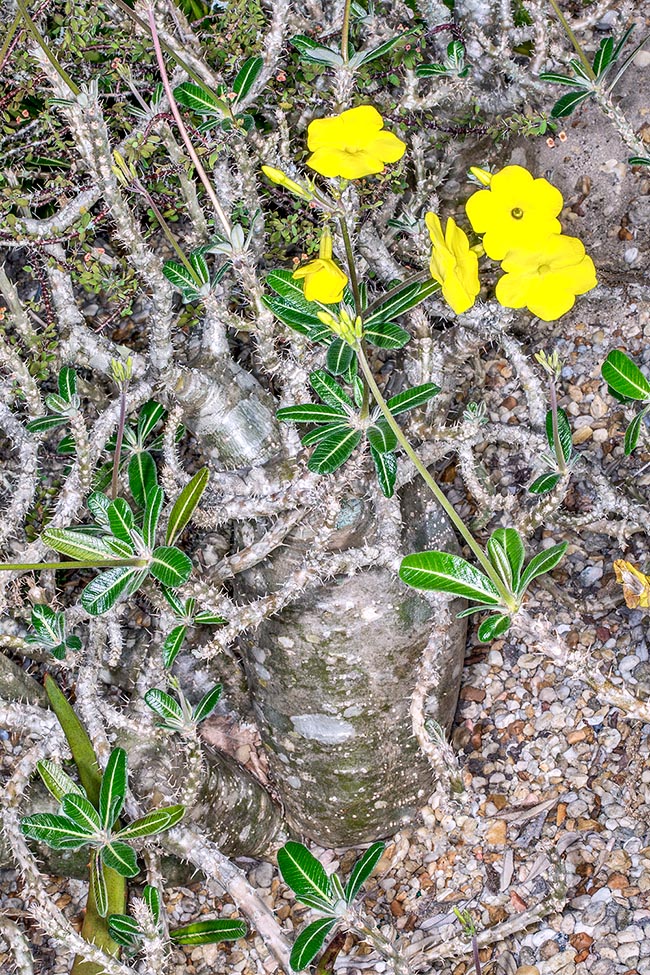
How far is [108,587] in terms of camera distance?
1.79m

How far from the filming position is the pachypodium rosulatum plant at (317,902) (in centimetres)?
186

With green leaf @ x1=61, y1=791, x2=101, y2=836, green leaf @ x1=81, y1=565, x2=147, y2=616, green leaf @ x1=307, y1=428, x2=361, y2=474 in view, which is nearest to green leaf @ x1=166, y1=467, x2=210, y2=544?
green leaf @ x1=81, y1=565, x2=147, y2=616

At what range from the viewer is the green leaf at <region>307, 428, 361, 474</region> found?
169 cm

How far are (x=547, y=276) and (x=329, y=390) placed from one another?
0.49m

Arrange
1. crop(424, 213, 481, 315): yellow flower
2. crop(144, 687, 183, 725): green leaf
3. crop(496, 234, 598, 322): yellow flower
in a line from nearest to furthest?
A: crop(424, 213, 481, 315): yellow flower → crop(496, 234, 598, 322): yellow flower → crop(144, 687, 183, 725): green leaf

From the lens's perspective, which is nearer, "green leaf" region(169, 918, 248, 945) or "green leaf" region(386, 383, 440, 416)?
"green leaf" region(386, 383, 440, 416)

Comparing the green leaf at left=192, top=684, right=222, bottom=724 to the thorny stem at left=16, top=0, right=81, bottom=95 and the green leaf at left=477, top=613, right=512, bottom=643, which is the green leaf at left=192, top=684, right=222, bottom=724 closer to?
the green leaf at left=477, top=613, right=512, bottom=643

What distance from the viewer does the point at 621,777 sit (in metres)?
2.07

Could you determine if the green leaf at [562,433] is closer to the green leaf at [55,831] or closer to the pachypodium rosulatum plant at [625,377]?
the pachypodium rosulatum plant at [625,377]

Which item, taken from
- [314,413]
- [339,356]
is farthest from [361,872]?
[339,356]

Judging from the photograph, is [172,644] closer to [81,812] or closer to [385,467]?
[81,812]

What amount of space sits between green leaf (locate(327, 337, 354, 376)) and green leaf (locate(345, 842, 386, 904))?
1048mm

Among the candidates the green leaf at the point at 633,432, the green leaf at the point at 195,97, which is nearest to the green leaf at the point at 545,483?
the green leaf at the point at 633,432

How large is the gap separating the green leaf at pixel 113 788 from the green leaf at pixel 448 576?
2.68ft
